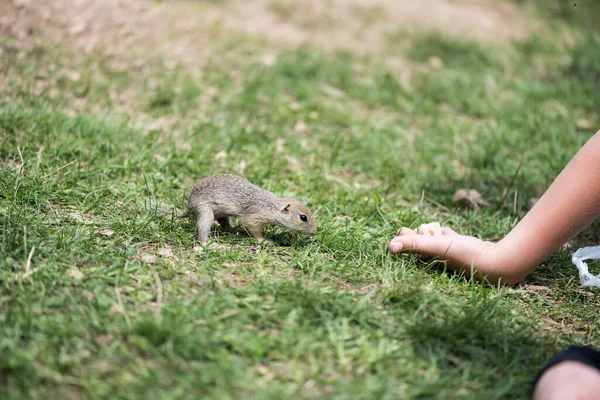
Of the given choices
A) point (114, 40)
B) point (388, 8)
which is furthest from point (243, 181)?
point (388, 8)

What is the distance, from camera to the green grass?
2.57 metres

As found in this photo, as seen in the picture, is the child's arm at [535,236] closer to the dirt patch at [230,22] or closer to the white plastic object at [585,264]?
the white plastic object at [585,264]

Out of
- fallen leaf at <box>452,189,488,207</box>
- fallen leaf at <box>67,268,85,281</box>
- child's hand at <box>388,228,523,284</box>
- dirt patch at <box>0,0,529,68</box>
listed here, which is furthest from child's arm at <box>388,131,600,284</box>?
dirt patch at <box>0,0,529,68</box>

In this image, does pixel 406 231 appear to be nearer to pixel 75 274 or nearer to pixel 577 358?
pixel 577 358

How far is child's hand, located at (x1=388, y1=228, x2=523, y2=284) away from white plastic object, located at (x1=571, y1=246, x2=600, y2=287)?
1.33 feet

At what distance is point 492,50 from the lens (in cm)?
817

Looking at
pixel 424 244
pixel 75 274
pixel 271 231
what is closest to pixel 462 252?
pixel 424 244

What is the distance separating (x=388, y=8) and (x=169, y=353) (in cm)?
766

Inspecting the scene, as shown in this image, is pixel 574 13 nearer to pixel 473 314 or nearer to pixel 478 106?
pixel 478 106

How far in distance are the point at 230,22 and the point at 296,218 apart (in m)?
4.69

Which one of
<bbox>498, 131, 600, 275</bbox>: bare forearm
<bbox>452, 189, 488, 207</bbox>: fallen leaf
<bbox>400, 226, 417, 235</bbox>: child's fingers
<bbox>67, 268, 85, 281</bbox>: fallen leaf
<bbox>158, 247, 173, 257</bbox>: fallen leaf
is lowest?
<bbox>452, 189, 488, 207</bbox>: fallen leaf

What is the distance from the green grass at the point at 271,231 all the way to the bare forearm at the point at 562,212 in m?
0.27

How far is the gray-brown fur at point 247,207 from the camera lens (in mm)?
3785

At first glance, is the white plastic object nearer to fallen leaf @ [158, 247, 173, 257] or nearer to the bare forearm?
the bare forearm
